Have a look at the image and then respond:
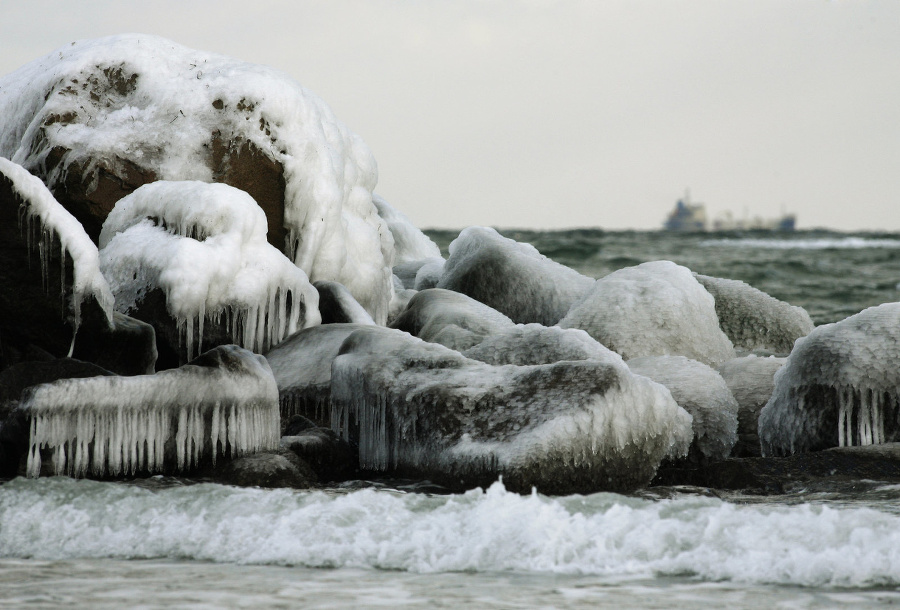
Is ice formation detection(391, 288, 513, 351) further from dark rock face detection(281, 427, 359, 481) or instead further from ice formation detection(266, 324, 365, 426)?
dark rock face detection(281, 427, 359, 481)

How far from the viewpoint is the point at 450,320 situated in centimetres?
858

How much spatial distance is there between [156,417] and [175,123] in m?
3.73

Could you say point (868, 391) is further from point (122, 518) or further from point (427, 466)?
point (122, 518)

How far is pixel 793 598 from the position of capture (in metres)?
4.05

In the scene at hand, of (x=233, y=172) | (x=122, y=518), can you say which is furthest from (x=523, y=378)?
(x=233, y=172)

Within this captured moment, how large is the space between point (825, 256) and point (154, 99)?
27305mm

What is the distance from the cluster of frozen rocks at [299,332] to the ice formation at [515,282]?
21 millimetres

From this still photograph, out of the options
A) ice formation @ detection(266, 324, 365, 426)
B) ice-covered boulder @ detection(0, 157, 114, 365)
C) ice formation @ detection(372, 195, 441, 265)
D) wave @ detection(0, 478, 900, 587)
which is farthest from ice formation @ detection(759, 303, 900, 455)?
ice formation @ detection(372, 195, 441, 265)

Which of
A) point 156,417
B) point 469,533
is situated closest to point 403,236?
point 156,417

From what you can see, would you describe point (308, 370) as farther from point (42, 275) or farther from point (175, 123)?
point (175, 123)

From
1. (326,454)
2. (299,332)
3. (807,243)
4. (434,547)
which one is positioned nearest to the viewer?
(434,547)

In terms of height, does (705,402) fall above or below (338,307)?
below

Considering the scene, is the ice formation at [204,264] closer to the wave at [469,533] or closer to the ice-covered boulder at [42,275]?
the ice-covered boulder at [42,275]

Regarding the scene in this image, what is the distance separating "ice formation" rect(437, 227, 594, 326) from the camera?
33.3ft
